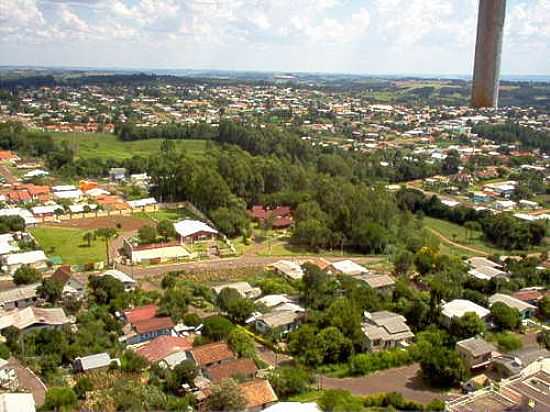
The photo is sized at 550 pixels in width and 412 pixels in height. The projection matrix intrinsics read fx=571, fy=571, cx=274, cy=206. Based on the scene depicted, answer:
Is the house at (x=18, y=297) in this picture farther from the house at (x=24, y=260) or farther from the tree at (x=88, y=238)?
the tree at (x=88, y=238)

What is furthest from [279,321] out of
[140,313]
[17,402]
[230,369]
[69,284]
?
[17,402]

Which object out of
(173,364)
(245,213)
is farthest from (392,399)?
(245,213)

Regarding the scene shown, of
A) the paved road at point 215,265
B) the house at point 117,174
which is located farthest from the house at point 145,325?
the house at point 117,174

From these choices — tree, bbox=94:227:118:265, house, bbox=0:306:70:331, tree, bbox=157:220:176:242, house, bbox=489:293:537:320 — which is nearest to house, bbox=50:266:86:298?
house, bbox=0:306:70:331

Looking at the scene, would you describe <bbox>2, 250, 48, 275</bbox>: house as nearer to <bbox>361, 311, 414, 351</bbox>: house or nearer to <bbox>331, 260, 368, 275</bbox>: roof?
<bbox>331, 260, 368, 275</bbox>: roof

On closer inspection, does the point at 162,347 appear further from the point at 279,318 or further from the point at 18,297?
the point at 18,297

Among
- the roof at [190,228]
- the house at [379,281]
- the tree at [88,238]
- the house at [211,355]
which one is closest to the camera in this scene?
the house at [211,355]
